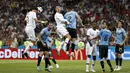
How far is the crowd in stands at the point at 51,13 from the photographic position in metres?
39.3

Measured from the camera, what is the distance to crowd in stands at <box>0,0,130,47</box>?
3934 centimetres

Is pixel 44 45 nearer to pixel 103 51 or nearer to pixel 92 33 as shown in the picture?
pixel 92 33

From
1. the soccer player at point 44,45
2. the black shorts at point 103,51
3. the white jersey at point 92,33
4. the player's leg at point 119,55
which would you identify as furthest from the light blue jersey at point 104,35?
the soccer player at point 44,45

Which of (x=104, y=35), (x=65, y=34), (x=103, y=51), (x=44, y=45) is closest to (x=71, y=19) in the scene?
(x=65, y=34)

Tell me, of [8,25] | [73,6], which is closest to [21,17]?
[8,25]

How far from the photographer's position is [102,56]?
20594 millimetres

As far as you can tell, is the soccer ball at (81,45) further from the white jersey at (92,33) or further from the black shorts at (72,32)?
the black shorts at (72,32)

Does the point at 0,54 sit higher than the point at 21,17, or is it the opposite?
the point at 21,17

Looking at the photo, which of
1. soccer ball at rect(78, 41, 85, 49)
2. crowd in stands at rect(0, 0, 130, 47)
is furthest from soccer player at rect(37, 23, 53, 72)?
crowd in stands at rect(0, 0, 130, 47)

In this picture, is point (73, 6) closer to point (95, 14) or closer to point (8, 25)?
point (95, 14)

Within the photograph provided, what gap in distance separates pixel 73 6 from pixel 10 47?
→ 30.7ft

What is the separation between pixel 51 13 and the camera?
4341cm

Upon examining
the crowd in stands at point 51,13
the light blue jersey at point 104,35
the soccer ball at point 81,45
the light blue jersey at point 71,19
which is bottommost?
the soccer ball at point 81,45

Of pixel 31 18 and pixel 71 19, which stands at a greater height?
pixel 31 18
